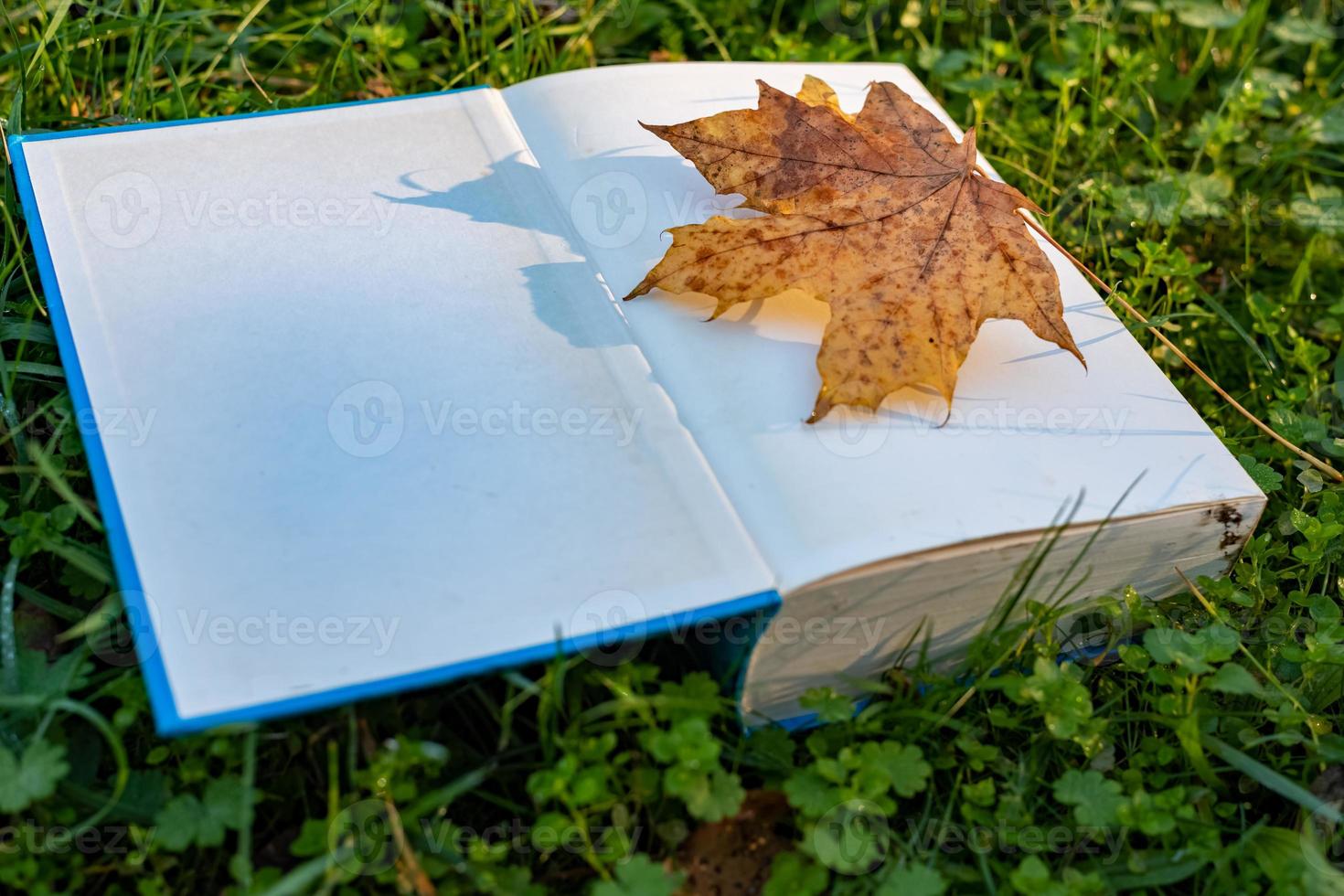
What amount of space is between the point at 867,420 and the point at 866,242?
0.25 m

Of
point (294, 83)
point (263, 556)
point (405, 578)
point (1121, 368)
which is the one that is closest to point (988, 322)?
point (1121, 368)

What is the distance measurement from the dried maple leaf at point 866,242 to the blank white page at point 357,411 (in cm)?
17

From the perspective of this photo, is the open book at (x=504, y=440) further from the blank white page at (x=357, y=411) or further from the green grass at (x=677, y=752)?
the green grass at (x=677, y=752)

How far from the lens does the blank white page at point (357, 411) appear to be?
120 centimetres

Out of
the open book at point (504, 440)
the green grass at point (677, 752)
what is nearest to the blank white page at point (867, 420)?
the open book at point (504, 440)

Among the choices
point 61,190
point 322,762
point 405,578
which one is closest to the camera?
point 405,578

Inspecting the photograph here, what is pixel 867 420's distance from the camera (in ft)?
4.52

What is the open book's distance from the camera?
121cm

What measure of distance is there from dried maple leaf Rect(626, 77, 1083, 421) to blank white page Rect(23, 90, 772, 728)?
0.17 metres

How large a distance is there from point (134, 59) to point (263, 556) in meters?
1.17

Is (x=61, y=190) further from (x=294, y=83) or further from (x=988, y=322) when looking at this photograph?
(x=988, y=322)

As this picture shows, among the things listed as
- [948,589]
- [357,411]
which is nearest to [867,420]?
[948,589]

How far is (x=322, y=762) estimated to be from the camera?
1.33 meters

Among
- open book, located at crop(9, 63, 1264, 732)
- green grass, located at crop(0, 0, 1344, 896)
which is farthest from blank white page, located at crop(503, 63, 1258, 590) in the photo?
green grass, located at crop(0, 0, 1344, 896)
